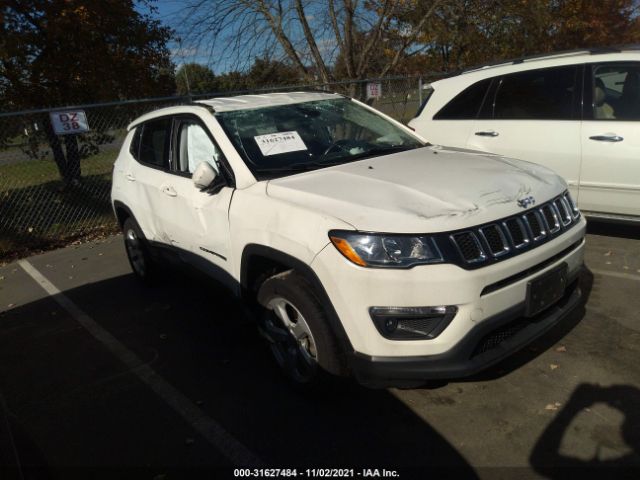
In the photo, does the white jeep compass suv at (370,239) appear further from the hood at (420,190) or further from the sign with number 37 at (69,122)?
the sign with number 37 at (69,122)

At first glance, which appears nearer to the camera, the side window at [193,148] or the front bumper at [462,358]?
the front bumper at [462,358]

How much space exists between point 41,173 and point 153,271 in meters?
4.88

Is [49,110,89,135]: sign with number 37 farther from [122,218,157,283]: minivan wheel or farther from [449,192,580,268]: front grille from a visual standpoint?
[449,192,580,268]: front grille

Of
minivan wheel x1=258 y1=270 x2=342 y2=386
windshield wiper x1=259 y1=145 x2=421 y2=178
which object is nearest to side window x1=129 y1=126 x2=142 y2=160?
windshield wiper x1=259 y1=145 x2=421 y2=178

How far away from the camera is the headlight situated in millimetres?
2381

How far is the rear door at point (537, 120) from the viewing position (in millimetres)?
4906

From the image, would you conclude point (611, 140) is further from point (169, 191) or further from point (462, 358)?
point (169, 191)

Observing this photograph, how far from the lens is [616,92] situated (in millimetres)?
4746

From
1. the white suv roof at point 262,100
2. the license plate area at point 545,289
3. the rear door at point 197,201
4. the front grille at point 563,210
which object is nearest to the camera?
the license plate area at point 545,289

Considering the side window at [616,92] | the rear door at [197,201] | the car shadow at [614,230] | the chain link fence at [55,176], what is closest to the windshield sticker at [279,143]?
the rear door at [197,201]

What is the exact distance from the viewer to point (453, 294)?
2346mm

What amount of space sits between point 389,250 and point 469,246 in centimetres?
38

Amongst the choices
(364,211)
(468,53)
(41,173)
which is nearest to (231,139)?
(364,211)

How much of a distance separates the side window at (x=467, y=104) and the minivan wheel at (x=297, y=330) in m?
3.69
